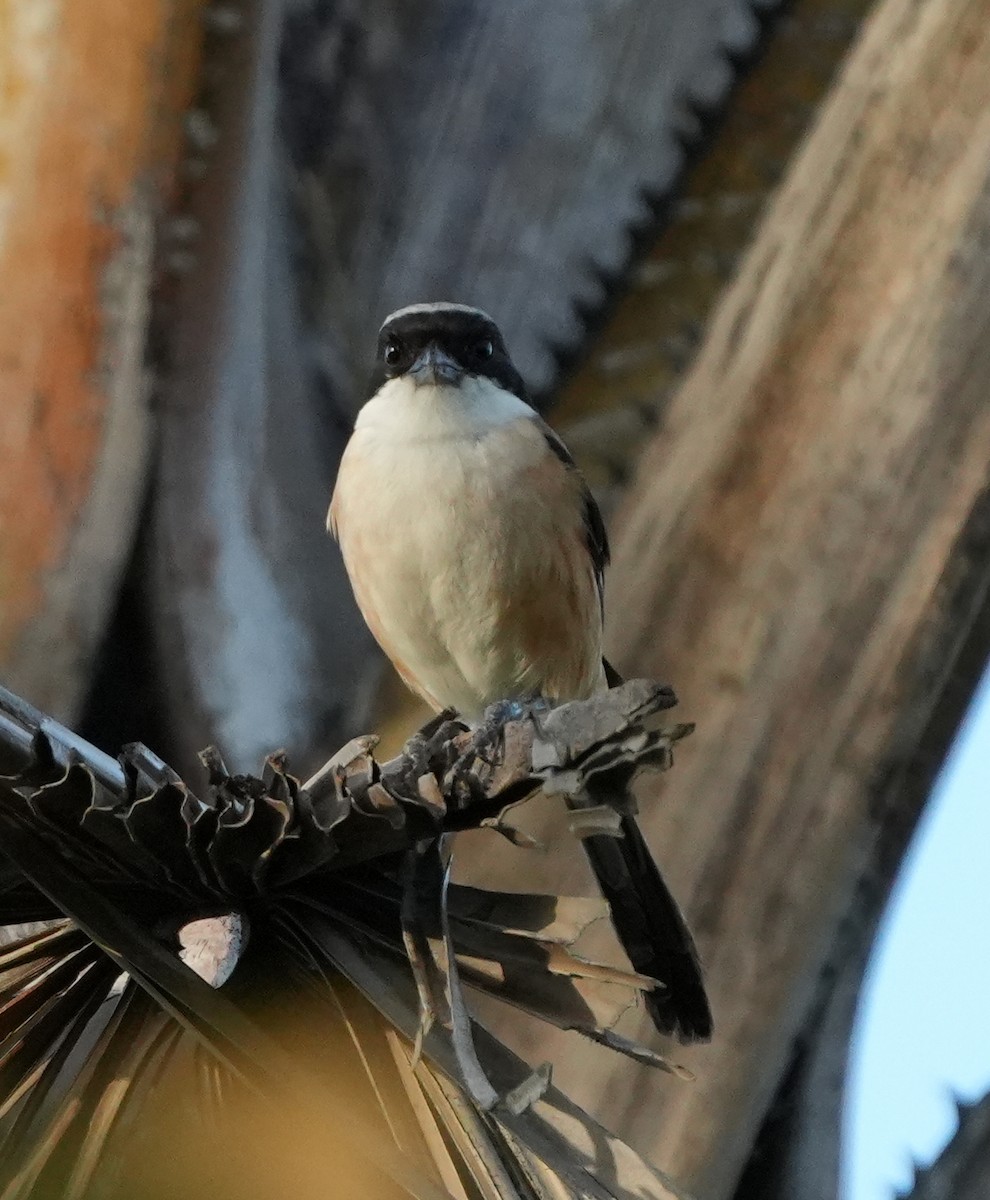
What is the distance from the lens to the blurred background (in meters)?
2.64

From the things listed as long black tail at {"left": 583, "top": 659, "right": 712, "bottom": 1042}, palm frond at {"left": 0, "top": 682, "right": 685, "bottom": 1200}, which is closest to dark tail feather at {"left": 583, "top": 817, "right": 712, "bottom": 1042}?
long black tail at {"left": 583, "top": 659, "right": 712, "bottom": 1042}

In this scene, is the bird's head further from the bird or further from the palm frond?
the palm frond

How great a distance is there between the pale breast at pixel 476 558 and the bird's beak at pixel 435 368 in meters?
0.13

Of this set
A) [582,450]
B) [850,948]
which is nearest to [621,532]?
[582,450]

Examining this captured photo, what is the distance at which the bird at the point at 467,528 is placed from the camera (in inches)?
101

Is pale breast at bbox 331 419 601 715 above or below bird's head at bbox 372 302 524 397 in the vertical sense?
below

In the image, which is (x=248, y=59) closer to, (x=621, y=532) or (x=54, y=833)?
(x=621, y=532)

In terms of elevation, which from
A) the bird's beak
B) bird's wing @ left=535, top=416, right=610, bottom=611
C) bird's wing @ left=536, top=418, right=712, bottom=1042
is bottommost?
bird's wing @ left=536, top=418, right=712, bottom=1042

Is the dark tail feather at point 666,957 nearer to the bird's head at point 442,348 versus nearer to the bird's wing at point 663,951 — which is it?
the bird's wing at point 663,951

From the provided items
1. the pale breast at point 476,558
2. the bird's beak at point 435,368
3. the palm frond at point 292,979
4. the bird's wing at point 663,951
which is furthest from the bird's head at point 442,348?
the palm frond at point 292,979

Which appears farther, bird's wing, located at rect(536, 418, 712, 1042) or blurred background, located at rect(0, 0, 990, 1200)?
blurred background, located at rect(0, 0, 990, 1200)

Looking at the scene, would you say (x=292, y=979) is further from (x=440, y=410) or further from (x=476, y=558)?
(x=440, y=410)

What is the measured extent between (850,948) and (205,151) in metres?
1.70

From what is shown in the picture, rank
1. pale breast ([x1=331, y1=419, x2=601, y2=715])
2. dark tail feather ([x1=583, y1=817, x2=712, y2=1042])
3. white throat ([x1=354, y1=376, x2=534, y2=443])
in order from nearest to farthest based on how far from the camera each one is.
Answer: dark tail feather ([x1=583, y1=817, x2=712, y2=1042]) < pale breast ([x1=331, y1=419, x2=601, y2=715]) < white throat ([x1=354, y1=376, x2=534, y2=443])
